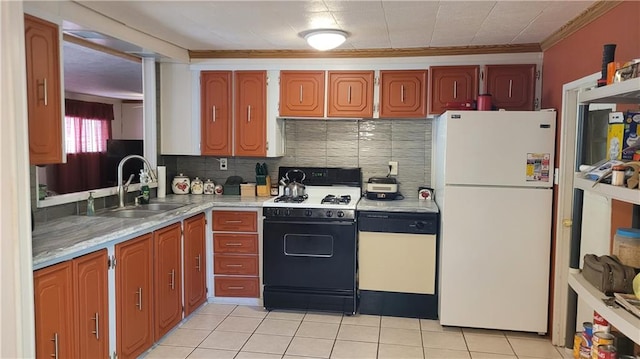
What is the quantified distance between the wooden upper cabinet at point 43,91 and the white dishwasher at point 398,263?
2246 millimetres

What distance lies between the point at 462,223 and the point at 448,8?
4.91 feet

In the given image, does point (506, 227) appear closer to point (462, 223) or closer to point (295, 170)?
point (462, 223)

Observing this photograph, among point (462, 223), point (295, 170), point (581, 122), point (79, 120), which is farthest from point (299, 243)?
point (581, 122)

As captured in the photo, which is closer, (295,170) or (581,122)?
(581,122)

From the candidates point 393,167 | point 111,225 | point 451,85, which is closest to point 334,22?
point 451,85

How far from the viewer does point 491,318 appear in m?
3.40

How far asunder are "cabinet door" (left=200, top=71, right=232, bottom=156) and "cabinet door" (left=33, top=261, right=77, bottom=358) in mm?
2115

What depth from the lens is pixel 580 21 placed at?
111 inches

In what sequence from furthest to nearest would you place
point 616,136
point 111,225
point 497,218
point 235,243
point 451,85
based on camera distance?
point 235,243
point 451,85
point 497,218
point 111,225
point 616,136

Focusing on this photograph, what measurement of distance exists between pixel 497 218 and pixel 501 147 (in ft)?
1.66

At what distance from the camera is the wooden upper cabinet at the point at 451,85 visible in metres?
3.83

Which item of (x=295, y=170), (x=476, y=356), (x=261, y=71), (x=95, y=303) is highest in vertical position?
(x=261, y=71)

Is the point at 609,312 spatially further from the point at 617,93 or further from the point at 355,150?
the point at 355,150

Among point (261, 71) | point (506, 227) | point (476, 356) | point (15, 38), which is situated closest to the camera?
point (15, 38)
